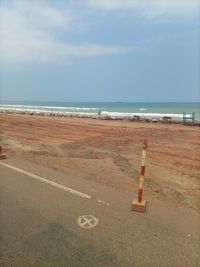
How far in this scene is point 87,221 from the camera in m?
5.44

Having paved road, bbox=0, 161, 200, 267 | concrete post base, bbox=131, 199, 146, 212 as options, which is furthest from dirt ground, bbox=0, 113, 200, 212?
concrete post base, bbox=131, 199, 146, 212

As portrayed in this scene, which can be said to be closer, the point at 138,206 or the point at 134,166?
the point at 138,206

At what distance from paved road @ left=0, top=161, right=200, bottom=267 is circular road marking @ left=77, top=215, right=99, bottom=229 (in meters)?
0.02

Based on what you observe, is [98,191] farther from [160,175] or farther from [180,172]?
[180,172]

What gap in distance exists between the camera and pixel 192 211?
6375 mm

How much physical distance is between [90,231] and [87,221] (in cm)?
38

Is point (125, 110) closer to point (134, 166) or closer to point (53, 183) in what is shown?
point (134, 166)

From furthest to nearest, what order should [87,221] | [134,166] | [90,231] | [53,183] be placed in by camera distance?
[134,166] → [53,183] → [87,221] → [90,231]

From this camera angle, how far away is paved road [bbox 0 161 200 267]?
4.33m

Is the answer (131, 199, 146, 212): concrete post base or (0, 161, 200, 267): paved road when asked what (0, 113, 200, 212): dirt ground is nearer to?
(0, 161, 200, 267): paved road

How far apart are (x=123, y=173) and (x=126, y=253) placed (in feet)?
16.6

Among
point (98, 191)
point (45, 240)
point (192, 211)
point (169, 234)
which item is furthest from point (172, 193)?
point (45, 240)

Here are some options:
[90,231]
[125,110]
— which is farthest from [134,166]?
[125,110]

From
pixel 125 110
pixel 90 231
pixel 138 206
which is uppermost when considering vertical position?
pixel 125 110
